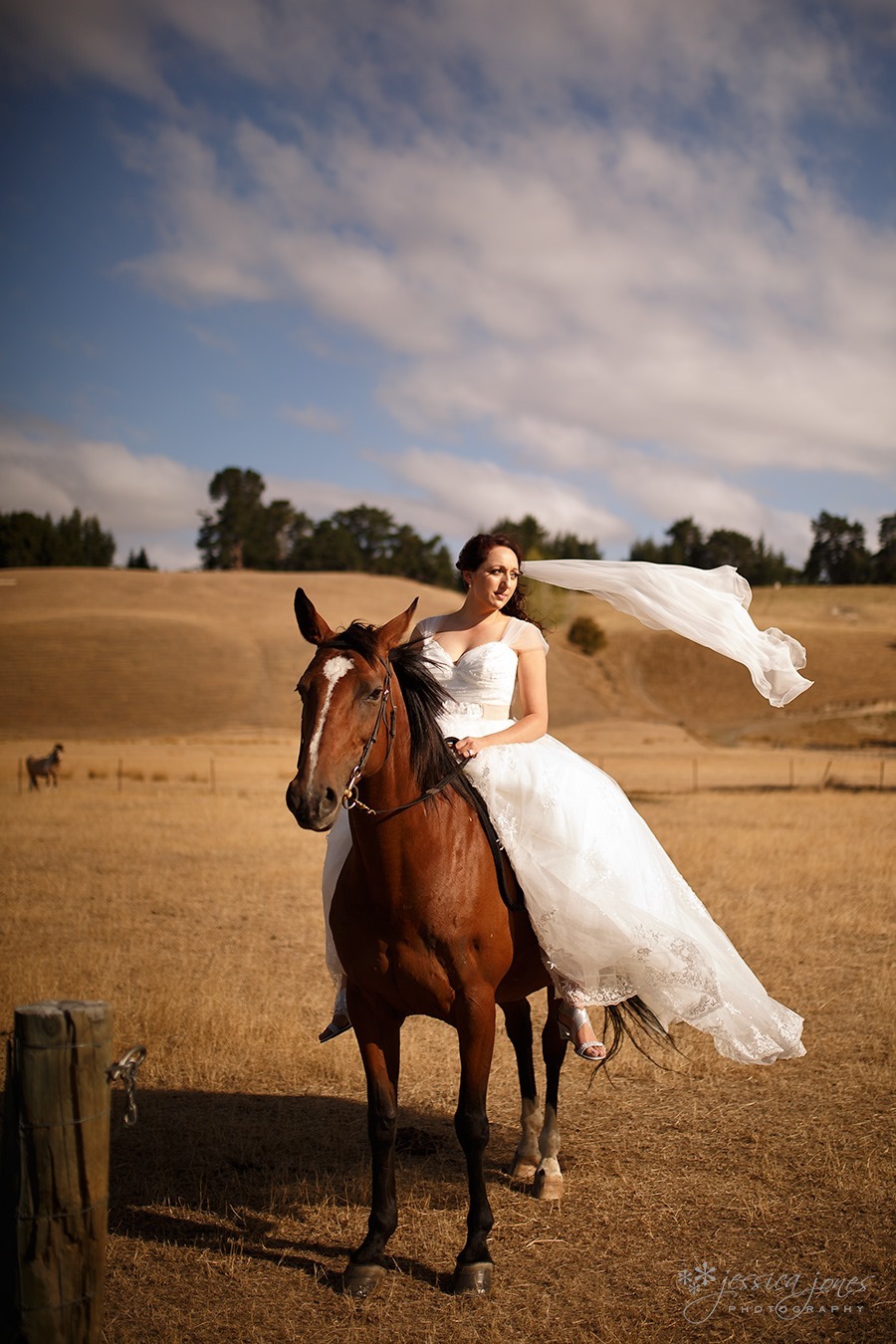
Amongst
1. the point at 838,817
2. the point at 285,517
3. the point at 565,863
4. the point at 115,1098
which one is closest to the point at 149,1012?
the point at 115,1098

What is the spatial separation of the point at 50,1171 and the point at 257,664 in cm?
7044

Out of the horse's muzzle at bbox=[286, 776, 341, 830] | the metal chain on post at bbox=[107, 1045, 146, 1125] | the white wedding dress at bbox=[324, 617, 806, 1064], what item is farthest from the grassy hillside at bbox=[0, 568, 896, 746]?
the metal chain on post at bbox=[107, 1045, 146, 1125]

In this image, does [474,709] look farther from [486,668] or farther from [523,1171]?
[523,1171]

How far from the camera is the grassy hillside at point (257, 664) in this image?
2363 inches

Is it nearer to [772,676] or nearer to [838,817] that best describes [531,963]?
[772,676]

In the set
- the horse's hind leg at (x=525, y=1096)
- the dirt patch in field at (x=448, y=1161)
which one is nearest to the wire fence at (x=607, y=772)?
the dirt patch in field at (x=448, y=1161)

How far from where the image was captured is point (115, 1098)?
22.4ft

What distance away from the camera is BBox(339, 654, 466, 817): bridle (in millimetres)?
3926

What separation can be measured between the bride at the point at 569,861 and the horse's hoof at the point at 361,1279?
1250mm

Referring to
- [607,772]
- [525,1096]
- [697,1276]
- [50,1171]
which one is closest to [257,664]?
[607,772]

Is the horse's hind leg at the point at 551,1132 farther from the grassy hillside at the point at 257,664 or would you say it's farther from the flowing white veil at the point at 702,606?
the grassy hillside at the point at 257,664

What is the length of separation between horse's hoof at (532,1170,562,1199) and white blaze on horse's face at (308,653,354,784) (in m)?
3.20

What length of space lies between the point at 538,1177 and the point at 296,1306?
1.65 meters

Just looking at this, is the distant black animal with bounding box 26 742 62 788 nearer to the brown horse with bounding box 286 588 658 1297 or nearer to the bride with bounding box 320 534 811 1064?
the bride with bounding box 320 534 811 1064
